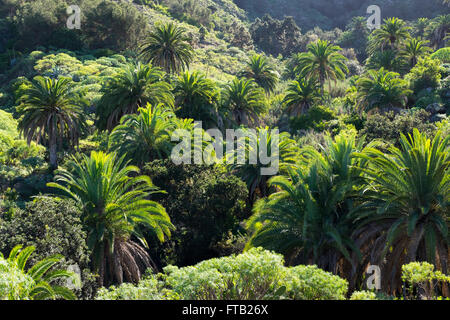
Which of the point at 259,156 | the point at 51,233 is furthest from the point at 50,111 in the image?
the point at 51,233

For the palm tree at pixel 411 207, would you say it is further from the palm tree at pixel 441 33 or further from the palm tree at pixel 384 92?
the palm tree at pixel 441 33

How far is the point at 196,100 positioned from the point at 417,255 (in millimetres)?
24907

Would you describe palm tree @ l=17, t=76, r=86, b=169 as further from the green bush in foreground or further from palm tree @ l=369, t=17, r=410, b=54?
palm tree @ l=369, t=17, r=410, b=54

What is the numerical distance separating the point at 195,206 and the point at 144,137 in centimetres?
555

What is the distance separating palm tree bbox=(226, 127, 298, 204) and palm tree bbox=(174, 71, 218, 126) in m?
10.5

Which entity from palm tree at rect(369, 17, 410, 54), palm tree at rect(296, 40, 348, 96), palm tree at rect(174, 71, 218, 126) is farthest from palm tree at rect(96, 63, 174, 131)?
palm tree at rect(369, 17, 410, 54)

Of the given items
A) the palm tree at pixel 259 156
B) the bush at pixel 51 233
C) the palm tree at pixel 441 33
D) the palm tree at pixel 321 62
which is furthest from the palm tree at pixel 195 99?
the palm tree at pixel 441 33

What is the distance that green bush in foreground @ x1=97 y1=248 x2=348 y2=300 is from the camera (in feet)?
34.4

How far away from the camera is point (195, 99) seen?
Result: 123 feet

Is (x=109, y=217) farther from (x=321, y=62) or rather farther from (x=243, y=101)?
(x=321, y=62)

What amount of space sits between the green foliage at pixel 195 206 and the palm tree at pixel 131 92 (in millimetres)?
8476

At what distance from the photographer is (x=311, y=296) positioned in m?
10.8

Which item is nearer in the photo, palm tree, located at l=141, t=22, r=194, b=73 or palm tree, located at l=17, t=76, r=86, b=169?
palm tree, located at l=17, t=76, r=86, b=169

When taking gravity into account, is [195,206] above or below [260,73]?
below
